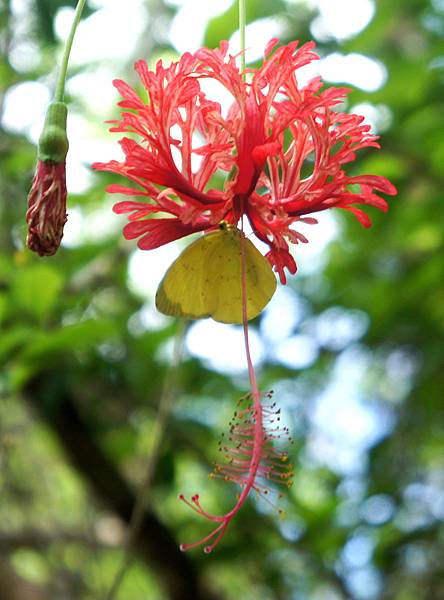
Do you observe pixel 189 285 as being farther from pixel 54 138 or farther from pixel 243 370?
pixel 243 370

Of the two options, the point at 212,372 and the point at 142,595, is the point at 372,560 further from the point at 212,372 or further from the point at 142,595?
the point at 142,595

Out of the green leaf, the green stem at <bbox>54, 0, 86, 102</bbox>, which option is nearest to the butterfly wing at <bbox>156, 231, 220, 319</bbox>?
the green stem at <bbox>54, 0, 86, 102</bbox>

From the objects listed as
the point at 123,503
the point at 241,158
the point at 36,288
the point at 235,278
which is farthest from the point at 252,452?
the point at 123,503

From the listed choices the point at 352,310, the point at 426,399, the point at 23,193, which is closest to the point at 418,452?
the point at 426,399

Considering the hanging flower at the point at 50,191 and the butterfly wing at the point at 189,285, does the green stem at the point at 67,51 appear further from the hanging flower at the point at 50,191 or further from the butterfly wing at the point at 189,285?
the butterfly wing at the point at 189,285

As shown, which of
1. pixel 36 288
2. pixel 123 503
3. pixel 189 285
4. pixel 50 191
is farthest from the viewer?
pixel 123 503

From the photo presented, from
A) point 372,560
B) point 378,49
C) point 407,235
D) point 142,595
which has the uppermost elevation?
point 378,49
